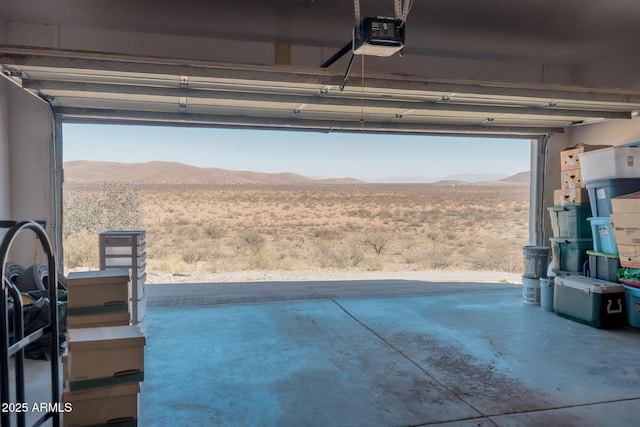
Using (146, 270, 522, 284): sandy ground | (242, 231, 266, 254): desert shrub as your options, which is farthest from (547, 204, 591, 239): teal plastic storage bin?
(242, 231, 266, 254): desert shrub

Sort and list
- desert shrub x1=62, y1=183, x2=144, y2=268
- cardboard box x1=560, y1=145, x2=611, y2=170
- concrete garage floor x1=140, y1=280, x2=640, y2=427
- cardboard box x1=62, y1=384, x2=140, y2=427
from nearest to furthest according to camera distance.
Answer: cardboard box x1=62, y1=384, x2=140, y2=427, concrete garage floor x1=140, y1=280, x2=640, y2=427, cardboard box x1=560, y1=145, x2=611, y2=170, desert shrub x1=62, y1=183, x2=144, y2=268

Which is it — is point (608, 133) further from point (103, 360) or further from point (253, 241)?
point (253, 241)

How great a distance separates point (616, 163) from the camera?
5.80 metres

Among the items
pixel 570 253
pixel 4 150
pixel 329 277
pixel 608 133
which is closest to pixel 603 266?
pixel 570 253

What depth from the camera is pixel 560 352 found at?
4.64 metres

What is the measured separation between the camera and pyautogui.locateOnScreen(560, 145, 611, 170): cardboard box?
21.8ft

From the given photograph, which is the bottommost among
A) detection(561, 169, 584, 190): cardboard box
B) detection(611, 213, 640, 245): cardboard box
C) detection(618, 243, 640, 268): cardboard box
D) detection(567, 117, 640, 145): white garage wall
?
detection(618, 243, 640, 268): cardboard box

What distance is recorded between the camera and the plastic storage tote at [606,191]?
5.76 meters

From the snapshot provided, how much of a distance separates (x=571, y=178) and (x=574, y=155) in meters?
0.35

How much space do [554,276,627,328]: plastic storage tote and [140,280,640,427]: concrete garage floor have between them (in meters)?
0.15

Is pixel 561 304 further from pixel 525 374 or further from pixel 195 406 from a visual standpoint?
pixel 195 406

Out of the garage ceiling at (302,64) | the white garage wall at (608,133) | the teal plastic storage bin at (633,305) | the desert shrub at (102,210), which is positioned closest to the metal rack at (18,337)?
the garage ceiling at (302,64)

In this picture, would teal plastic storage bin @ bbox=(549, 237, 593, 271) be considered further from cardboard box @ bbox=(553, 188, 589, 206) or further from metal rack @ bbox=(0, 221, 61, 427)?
metal rack @ bbox=(0, 221, 61, 427)

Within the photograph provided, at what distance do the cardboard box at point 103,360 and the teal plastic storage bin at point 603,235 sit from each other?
584 cm
